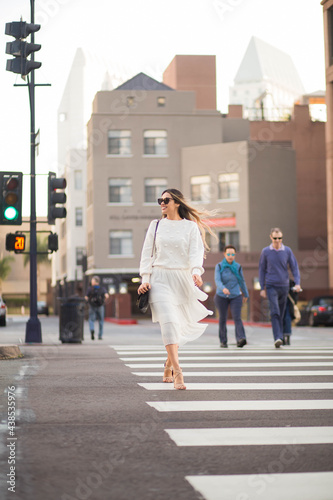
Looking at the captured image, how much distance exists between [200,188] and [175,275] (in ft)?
146

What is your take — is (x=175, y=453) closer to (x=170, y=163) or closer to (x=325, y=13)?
(x=325, y=13)

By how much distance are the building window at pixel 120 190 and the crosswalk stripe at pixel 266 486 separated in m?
49.5

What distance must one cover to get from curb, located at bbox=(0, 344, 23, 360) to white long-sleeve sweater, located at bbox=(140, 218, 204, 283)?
4218mm

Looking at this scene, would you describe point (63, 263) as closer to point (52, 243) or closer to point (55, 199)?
point (52, 243)

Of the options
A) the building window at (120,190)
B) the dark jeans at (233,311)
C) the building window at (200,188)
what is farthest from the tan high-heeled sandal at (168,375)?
the building window at (120,190)

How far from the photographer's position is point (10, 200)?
14711mm

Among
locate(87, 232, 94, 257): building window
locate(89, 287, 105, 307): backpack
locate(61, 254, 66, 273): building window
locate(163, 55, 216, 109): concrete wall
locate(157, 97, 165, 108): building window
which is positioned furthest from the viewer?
locate(61, 254, 66, 273): building window

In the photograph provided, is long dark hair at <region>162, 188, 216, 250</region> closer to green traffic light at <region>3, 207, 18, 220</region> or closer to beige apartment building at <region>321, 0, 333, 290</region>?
green traffic light at <region>3, 207, 18, 220</region>

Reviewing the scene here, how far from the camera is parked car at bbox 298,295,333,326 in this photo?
29.3 meters

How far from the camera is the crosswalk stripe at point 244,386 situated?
7.38 m

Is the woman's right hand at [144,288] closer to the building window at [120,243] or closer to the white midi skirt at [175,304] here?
the white midi skirt at [175,304]

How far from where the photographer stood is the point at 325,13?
38125 millimetres

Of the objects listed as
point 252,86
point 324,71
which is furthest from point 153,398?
point 252,86

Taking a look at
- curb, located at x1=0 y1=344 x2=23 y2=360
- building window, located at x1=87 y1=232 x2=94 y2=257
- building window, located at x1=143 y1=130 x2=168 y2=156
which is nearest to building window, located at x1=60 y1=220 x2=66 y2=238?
building window, located at x1=87 y1=232 x2=94 y2=257
